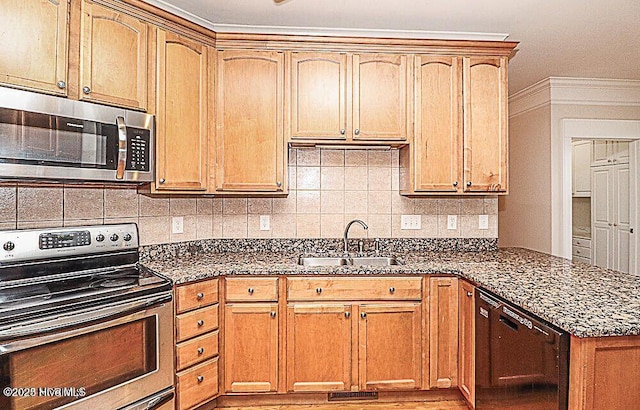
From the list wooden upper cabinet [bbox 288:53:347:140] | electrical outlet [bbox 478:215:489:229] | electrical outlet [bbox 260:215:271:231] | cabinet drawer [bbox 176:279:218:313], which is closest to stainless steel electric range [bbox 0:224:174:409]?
cabinet drawer [bbox 176:279:218:313]

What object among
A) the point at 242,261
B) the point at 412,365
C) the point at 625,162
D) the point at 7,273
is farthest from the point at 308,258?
the point at 625,162

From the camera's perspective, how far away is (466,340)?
8.37 ft

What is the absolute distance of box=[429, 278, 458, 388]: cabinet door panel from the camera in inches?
104

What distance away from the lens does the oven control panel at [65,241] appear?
2.07 meters

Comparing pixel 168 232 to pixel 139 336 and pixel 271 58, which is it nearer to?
pixel 139 336

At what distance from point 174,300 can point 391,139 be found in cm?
174

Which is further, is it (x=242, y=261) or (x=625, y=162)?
(x=625, y=162)

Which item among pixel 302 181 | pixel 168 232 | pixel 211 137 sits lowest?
pixel 168 232

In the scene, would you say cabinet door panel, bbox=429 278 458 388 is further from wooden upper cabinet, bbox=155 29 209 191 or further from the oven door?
wooden upper cabinet, bbox=155 29 209 191

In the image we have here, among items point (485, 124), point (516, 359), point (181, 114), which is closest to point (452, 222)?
point (485, 124)

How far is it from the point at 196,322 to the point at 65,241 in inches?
32.1

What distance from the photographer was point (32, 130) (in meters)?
1.92

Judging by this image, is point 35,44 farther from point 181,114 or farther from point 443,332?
point 443,332

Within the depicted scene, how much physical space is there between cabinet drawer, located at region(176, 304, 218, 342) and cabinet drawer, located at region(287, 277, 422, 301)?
1.53 ft
